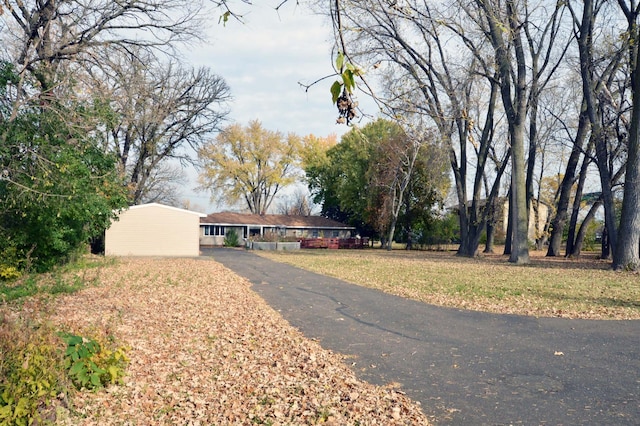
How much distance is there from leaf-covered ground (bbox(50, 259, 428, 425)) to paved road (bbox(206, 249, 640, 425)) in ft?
1.51

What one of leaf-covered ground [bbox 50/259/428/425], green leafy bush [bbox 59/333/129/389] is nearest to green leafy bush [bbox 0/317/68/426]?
green leafy bush [bbox 59/333/129/389]

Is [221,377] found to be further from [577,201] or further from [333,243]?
[333,243]

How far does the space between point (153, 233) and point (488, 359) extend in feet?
88.8

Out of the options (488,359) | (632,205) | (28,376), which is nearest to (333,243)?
(632,205)

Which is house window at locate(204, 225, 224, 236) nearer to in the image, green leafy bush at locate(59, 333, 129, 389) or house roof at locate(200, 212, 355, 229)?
house roof at locate(200, 212, 355, 229)

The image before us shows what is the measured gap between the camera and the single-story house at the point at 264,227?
173 feet

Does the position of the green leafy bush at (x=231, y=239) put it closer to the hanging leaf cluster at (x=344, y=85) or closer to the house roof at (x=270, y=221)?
the house roof at (x=270, y=221)

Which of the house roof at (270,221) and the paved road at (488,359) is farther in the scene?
the house roof at (270,221)

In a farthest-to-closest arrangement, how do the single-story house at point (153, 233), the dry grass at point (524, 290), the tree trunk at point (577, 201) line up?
the tree trunk at point (577, 201) → the single-story house at point (153, 233) → the dry grass at point (524, 290)

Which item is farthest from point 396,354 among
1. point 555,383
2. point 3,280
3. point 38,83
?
point 3,280

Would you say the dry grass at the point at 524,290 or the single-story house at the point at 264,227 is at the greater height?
the single-story house at the point at 264,227

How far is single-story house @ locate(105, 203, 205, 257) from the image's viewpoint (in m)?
30.1

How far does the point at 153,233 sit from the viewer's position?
30.8 metres

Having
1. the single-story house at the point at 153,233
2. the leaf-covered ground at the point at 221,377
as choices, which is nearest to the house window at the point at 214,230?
the single-story house at the point at 153,233
